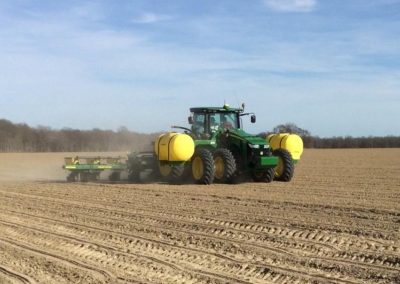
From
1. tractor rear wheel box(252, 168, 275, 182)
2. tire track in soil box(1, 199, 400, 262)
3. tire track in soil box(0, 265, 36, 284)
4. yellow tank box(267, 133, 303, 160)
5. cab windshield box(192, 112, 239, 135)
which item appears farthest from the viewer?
yellow tank box(267, 133, 303, 160)

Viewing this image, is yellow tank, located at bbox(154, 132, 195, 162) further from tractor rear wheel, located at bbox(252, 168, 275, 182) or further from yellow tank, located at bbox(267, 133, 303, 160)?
yellow tank, located at bbox(267, 133, 303, 160)

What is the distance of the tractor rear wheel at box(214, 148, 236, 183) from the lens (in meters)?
15.8

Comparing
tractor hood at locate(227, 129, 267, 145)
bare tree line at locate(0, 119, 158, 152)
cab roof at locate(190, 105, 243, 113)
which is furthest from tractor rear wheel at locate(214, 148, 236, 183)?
bare tree line at locate(0, 119, 158, 152)

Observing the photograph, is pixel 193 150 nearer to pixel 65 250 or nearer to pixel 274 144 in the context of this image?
pixel 274 144

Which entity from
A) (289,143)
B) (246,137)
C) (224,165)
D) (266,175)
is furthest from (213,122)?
(289,143)

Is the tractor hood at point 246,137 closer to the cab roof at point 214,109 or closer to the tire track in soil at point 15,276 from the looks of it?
the cab roof at point 214,109

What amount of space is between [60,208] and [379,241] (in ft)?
21.0

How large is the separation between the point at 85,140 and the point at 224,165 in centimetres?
3186

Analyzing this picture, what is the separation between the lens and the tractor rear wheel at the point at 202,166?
1580 centimetres

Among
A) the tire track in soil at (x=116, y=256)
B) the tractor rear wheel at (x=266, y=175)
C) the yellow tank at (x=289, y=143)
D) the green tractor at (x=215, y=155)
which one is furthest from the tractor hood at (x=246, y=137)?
the tire track in soil at (x=116, y=256)

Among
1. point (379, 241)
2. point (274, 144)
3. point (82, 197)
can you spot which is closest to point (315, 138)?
point (274, 144)

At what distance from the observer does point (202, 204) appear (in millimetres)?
11633

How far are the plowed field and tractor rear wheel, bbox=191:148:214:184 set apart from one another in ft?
6.14

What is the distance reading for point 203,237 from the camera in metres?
8.05
